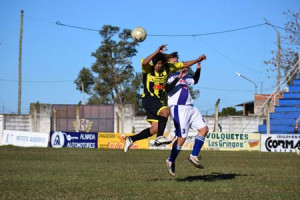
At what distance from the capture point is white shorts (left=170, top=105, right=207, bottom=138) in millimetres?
10266

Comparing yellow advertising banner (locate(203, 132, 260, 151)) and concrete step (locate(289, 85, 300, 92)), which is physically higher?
concrete step (locate(289, 85, 300, 92))

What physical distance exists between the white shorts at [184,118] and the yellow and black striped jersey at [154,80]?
1.40ft

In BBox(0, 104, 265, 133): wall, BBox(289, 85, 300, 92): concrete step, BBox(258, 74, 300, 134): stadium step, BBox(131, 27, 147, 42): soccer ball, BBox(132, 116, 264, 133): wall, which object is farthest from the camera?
BBox(289, 85, 300, 92): concrete step

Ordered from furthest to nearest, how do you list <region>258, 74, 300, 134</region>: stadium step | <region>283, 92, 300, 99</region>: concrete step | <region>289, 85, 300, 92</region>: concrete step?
<region>289, 85, 300, 92</region>: concrete step
<region>283, 92, 300, 99</region>: concrete step
<region>258, 74, 300, 134</region>: stadium step

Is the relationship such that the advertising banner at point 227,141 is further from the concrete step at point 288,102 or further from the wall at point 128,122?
the concrete step at point 288,102

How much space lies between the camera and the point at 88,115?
139ft

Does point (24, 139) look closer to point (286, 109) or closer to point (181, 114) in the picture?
point (286, 109)

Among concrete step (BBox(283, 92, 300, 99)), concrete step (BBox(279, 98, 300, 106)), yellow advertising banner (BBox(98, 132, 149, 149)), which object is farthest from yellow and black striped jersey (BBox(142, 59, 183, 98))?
concrete step (BBox(283, 92, 300, 99))

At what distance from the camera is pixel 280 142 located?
29016 mm

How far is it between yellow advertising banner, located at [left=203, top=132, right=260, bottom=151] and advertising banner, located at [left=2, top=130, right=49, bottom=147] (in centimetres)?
927

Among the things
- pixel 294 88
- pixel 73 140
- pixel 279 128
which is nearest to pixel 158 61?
pixel 73 140

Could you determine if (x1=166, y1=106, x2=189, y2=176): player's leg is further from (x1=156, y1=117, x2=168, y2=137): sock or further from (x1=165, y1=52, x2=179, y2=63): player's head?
(x1=165, y1=52, x2=179, y2=63): player's head

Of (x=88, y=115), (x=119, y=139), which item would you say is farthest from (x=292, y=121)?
(x=88, y=115)

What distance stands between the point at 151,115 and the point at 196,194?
2899mm
